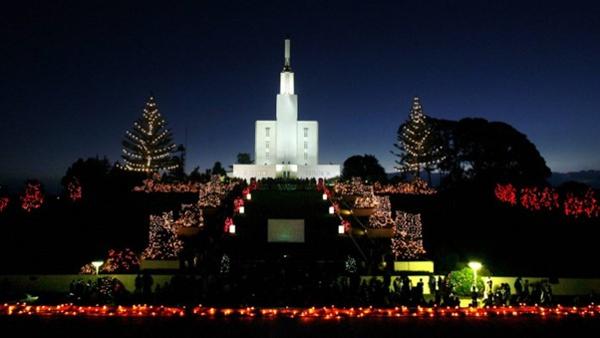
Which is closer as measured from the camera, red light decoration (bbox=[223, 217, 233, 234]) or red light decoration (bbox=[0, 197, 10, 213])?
red light decoration (bbox=[223, 217, 233, 234])

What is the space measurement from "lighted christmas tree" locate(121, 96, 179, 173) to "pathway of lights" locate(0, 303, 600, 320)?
31765 millimetres

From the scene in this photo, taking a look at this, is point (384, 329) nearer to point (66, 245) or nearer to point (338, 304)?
point (338, 304)

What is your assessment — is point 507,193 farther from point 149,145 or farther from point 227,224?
point 149,145

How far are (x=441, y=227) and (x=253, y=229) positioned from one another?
30.4 ft

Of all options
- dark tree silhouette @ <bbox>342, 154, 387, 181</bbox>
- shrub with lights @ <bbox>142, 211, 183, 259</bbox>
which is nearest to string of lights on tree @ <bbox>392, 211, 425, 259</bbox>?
shrub with lights @ <bbox>142, 211, 183, 259</bbox>

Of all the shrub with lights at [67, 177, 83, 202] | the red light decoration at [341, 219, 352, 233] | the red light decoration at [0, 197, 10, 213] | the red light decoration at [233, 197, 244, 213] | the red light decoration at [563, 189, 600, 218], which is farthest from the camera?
the shrub with lights at [67, 177, 83, 202]

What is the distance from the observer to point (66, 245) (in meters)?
20.7

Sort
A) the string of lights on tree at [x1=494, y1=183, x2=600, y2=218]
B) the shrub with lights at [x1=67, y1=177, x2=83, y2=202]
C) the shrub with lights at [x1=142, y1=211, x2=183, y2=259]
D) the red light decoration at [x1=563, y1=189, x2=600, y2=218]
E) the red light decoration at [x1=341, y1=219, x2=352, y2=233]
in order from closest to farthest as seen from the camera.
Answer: the shrub with lights at [x1=142, y1=211, x2=183, y2=259] → the red light decoration at [x1=341, y1=219, x2=352, y2=233] → the red light decoration at [x1=563, y1=189, x2=600, y2=218] → the string of lights on tree at [x1=494, y1=183, x2=600, y2=218] → the shrub with lights at [x1=67, y1=177, x2=83, y2=202]

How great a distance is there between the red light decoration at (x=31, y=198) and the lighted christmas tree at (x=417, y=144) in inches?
1192

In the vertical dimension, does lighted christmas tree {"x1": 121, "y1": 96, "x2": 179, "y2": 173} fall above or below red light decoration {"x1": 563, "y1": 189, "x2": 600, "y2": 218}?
above

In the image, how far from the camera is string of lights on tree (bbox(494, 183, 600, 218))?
25.1m

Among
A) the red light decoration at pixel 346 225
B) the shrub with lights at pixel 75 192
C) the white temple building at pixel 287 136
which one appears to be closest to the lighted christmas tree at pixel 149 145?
the white temple building at pixel 287 136

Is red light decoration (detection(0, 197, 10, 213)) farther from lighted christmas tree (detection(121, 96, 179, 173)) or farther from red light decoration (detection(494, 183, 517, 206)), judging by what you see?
red light decoration (detection(494, 183, 517, 206))

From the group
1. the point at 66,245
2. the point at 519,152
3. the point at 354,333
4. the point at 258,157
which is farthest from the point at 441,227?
the point at 258,157
